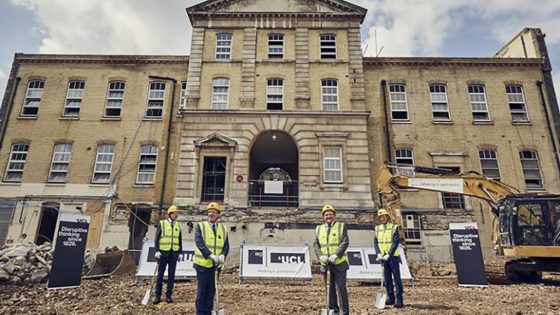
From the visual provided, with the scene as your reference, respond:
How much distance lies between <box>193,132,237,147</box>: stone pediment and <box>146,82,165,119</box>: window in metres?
4.66

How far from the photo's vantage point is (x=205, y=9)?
22.0 metres

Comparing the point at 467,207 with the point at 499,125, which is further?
the point at 499,125

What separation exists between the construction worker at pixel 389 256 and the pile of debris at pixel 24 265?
10851mm

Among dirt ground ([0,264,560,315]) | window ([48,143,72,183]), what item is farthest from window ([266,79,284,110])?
window ([48,143,72,183])

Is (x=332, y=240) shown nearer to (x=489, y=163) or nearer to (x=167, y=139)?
(x=167, y=139)

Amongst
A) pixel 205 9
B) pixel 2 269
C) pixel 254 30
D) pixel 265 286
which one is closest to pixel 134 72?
pixel 205 9

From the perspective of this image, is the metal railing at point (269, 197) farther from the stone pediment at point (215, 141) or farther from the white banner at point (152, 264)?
the white banner at point (152, 264)

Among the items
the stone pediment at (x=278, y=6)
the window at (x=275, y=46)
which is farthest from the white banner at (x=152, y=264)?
the stone pediment at (x=278, y=6)

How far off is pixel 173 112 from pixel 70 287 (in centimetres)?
1391

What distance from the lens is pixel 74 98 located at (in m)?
22.5

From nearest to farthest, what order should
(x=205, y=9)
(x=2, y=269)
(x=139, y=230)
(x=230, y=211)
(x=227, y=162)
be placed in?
(x=2, y=269) < (x=230, y=211) < (x=227, y=162) < (x=139, y=230) < (x=205, y=9)

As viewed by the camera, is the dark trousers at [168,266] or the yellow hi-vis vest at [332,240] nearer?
the yellow hi-vis vest at [332,240]

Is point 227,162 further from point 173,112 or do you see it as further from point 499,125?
point 499,125

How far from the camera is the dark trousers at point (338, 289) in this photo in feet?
21.4
